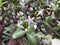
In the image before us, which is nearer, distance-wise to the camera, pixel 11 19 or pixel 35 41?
pixel 35 41

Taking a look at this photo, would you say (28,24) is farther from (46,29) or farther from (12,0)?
(12,0)

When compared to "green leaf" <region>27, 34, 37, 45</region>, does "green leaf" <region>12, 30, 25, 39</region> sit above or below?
above

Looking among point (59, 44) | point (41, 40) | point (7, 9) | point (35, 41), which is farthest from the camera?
point (59, 44)

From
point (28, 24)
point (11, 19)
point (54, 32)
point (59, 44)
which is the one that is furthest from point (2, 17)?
point (59, 44)

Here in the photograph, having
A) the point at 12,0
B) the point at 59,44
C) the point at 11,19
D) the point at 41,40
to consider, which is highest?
the point at 12,0

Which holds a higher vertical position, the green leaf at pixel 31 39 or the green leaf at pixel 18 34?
the green leaf at pixel 18 34

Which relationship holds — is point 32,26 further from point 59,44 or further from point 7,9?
point 59,44

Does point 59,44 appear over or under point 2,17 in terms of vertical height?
under

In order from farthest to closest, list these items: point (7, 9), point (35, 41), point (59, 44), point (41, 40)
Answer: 1. point (59, 44)
2. point (7, 9)
3. point (41, 40)
4. point (35, 41)

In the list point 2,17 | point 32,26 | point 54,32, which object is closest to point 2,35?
point 2,17
